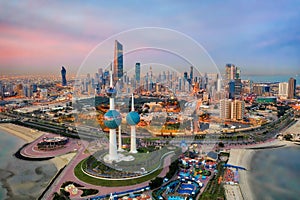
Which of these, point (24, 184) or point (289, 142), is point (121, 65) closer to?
point (24, 184)

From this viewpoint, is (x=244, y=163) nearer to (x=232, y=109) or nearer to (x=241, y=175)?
(x=241, y=175)

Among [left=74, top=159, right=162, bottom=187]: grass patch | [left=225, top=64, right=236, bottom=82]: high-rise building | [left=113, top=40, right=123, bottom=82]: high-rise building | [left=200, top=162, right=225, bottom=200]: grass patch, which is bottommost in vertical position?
[left=200, top=162, right=225, bottom=200]: grass patch

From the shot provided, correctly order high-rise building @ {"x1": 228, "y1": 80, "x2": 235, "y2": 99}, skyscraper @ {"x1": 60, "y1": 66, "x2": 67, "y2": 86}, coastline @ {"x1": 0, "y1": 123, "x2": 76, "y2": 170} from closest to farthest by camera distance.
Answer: coastline @ {"x1": 0, "y1": 123, "x2": 76, "y2": 170}
high-rise building @ {"x1": 228, "y1": 80, "x2": 235, "y2": 99}
skyscraper @ {"x1": 60, "y1": 66, "x2": 67, "y2": 86}

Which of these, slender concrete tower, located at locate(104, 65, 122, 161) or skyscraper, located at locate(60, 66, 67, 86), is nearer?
slender concrete tower, located at locate(104, 65, 122, 161)

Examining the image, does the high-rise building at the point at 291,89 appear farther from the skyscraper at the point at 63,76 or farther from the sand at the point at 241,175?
the skyscraper at the point at 63,76

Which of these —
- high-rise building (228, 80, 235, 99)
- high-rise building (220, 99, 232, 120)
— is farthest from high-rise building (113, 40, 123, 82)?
high-rise building (228, 80, 235, 99)

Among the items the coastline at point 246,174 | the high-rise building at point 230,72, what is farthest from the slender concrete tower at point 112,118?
the high-rise building at point 230,72

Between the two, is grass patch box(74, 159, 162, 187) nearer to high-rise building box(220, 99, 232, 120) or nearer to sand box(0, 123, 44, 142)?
sand box(0, 123, 44, 142)
